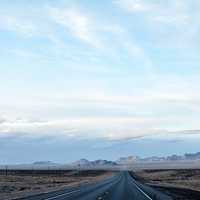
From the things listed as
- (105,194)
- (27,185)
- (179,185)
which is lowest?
(105,194)

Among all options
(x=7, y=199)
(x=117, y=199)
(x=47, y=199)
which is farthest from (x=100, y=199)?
(x=7, y=199)

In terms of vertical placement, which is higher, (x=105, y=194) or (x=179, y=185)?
(x=179, y=185)

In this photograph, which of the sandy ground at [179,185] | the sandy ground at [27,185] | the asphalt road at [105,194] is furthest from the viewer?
the sandy ground at [27,185]

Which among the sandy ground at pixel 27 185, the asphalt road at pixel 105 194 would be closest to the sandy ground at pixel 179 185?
the asphalt road at pixel 105 194

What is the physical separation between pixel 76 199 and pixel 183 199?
7.43 m

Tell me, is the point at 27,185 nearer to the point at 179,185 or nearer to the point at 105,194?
the point at 179,185

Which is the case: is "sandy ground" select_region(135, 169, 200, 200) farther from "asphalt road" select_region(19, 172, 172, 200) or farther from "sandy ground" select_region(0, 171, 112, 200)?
"sandy ground" select_region(0, 171, 112, 200)

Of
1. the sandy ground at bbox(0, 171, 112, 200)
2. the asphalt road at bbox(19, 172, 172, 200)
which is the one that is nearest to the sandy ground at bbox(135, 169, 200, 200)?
the asphalt road at bbox(19, 172, 172, 200)

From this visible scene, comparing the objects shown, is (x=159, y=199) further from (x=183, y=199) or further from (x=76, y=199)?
(x=76, y=199)

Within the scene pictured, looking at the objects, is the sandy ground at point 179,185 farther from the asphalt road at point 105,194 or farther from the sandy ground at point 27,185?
the sandy ground at point 27,185

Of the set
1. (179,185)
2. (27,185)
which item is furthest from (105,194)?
(27,185)

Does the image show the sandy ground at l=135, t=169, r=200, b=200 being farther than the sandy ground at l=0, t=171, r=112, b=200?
No

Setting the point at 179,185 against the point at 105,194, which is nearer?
the point at 105,194

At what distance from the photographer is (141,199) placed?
1533 inches
